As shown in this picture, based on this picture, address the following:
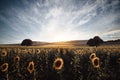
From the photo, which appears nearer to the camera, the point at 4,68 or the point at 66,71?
the point at 4,68

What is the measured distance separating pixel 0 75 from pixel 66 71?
12.5ft

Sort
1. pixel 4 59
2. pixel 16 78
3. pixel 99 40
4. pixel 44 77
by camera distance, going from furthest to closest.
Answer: pixel 99 40 → pixel 4 59 → pixel 44 77 → pixel 16 78

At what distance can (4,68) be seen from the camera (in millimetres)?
7934

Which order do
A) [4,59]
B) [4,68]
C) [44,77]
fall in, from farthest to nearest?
[4,59] < [44,77] < [4,68]

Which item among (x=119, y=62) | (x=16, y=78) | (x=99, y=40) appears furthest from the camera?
(x=99, y=40)

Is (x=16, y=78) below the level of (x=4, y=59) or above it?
below

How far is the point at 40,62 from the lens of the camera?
11.0 m

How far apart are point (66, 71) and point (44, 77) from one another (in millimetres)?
1413

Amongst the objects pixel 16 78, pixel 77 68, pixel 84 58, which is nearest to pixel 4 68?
pixel 16 78

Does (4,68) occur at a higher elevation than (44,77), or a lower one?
higher

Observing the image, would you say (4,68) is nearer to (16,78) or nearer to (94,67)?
(16,78)

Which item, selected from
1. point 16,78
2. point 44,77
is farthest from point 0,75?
point 44,77

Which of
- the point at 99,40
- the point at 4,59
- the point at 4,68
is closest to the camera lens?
the point at 4,68

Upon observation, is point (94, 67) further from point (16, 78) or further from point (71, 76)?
point (16, 78)
